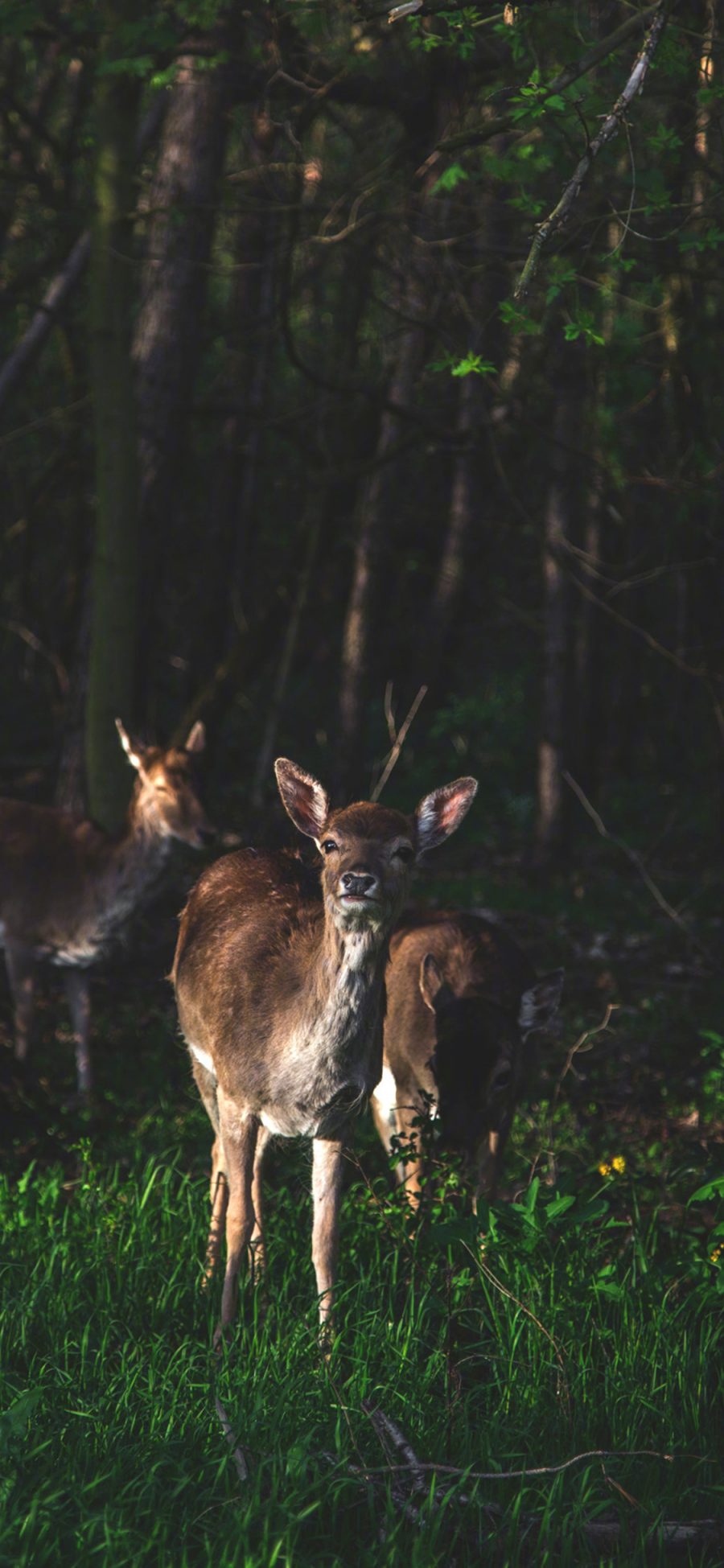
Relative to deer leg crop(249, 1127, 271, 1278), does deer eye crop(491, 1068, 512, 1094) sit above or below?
above

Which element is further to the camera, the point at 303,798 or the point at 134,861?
the point at 134,861

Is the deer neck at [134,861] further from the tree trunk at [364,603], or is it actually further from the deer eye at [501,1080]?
the deer eye at [501,1080]

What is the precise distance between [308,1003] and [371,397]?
630cm

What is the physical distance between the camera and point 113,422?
10.5 metres

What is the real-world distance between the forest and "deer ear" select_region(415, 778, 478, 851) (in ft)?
3.87

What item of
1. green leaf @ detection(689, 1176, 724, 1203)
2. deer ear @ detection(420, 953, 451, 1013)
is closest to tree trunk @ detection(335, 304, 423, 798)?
deer ear @ detection(420, 953, 451, 1013)

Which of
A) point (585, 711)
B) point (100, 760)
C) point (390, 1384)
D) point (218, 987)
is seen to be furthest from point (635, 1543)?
point (585, 711)

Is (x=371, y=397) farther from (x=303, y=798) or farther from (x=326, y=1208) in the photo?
(x=326, y=1208)

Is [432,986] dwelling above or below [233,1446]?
above

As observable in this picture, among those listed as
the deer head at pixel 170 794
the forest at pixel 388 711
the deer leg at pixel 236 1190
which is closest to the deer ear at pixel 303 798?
the deer leg at pixel 236 1190

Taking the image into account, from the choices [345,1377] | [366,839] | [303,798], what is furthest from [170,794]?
[345,1377]

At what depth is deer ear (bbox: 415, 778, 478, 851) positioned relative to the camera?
18.6ft

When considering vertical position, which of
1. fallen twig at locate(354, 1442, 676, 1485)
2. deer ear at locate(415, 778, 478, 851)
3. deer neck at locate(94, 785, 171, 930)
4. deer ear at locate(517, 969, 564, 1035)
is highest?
deer ear at locate(415, 778, 478, 851)

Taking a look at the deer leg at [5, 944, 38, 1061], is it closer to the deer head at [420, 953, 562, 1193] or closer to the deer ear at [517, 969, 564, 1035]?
the deer head at [420, 953, 562, 1193]
